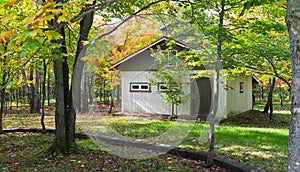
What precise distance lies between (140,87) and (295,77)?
46.7ft

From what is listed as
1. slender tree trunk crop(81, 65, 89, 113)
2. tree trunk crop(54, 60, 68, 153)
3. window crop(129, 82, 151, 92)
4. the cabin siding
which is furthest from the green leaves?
slender tree trunk crop(81, 65, 89, 113)

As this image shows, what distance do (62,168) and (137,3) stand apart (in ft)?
15.9

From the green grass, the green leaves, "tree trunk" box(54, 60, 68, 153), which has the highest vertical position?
the green leaves

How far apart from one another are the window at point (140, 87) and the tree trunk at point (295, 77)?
13803 mm

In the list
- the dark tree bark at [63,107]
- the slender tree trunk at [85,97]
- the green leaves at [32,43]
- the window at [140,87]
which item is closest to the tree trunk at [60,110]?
the dark tree bark at [63,107]

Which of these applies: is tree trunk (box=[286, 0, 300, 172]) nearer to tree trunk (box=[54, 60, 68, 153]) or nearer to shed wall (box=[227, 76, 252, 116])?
tree trunk (box=[54, 60, 68, 153])

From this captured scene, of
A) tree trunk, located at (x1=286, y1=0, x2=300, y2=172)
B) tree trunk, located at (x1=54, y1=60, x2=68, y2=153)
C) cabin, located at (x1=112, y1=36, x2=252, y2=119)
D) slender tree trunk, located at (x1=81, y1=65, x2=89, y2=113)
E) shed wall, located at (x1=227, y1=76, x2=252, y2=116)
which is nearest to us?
tree trunk, located at (x1=286, y1=0, x2=300, y2=172)

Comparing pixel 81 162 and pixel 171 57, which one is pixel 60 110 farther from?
pixel 171 57

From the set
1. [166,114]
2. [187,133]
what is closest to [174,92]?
[166,114]

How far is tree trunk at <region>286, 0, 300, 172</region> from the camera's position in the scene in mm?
1987

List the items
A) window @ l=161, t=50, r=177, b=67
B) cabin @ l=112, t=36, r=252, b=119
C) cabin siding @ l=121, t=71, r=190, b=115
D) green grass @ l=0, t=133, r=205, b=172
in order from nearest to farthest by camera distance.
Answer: green grass @ l=0, t=133, r=205, b=172 < window @ l=161, t=50, r=177, b=67 < cabin @ l=112, t=36, r=252, b=119 < cabin siding @ l=121, t=71, r=190, b=115

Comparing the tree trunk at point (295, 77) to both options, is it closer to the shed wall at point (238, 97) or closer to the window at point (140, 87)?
the shed wall at point (238, 97)

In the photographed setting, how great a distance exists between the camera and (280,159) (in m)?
5.55

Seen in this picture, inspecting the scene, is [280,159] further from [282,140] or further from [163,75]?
[163,75]
